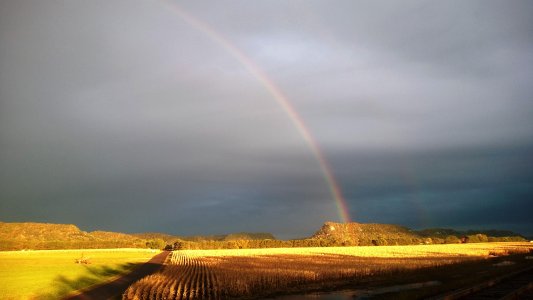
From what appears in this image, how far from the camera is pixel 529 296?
25047mm

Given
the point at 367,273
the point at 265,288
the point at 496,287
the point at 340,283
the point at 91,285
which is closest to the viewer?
the point at 496,287

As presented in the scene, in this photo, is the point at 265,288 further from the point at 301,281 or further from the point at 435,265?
the point at 435,265

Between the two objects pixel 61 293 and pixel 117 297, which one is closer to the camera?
pixel 117 297

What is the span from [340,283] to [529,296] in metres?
19.2

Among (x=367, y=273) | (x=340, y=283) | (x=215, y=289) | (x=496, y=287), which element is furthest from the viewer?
(x=367, y=273)

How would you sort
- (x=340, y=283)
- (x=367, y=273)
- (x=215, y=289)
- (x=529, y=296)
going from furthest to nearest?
(x=367, y=273) → (x=340, y=283) → (x=215, y=289) → (x=529, y=296)

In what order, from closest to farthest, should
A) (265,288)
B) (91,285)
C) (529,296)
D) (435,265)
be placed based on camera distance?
(529,296)
(265,288)
(91,285)
(435,265)

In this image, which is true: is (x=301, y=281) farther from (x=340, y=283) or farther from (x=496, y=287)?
(x=496, y=287)

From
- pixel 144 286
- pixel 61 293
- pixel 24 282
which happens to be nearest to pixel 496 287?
pixel 144 286

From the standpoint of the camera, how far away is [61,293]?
130ft

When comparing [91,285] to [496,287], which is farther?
[91,285]

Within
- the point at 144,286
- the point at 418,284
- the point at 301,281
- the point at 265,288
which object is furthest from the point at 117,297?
the point at 418,284

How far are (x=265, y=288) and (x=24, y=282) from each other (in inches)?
1140

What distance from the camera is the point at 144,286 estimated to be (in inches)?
1566
